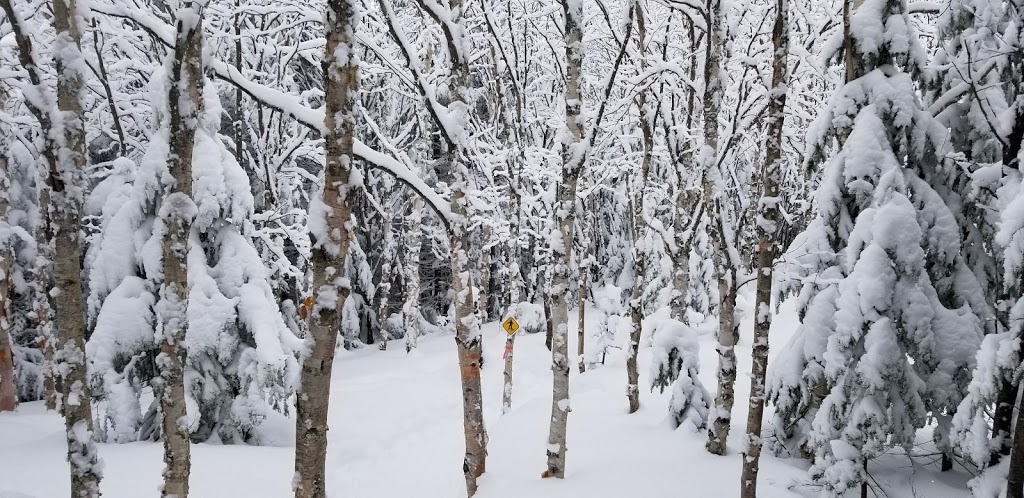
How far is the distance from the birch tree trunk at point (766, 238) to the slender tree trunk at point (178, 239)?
4.66 m

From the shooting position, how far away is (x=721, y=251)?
6.51 meters

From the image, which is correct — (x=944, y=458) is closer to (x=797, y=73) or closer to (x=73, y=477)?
(x=797, y=73)

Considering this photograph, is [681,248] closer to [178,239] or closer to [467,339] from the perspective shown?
[467,339]

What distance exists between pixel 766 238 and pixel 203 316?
791 centimetres

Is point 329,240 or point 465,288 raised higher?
point 329,240

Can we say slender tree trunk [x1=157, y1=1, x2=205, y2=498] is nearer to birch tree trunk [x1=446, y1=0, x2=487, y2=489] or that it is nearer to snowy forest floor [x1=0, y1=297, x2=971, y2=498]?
birch tree trunk [x1=446, y1=0, x2=487, y2=489]

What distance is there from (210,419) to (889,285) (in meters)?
9.49

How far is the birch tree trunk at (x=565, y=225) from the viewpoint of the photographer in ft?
20.6

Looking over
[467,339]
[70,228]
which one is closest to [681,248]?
[467,339]

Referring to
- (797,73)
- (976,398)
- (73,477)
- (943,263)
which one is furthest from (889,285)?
(73,477)

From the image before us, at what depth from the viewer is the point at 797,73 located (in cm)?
996

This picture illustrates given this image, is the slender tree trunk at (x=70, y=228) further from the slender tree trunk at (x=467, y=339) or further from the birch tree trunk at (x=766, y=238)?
the birch tree trunk at (x=766, y=238)

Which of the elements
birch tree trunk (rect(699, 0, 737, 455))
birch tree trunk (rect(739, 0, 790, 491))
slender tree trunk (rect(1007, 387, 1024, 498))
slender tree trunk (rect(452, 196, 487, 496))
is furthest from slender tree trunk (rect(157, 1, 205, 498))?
slender tree trunk (rect(1007, 387, 1024, 498))

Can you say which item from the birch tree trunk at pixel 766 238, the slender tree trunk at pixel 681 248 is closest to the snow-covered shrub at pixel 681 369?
the slender tree trunk at pixel 681 248
